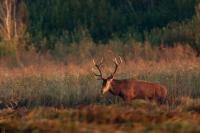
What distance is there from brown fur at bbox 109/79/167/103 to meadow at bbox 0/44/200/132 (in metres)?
0.29

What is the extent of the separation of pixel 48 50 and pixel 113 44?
3.51 meters

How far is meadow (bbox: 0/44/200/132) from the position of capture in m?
11.5

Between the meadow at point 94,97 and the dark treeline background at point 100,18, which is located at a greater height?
the dark treeline background at point 100,18

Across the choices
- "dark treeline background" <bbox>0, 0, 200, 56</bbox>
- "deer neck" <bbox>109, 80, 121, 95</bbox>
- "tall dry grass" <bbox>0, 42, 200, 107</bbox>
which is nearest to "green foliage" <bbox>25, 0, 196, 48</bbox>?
"dark treeline background" <bbox>0, 0, 200, 56</bbox>

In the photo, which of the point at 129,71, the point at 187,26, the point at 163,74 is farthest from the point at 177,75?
the point at 187,26

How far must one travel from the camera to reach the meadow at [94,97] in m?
11.5

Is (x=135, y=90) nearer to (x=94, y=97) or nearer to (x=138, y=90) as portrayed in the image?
(x=138, y=90)

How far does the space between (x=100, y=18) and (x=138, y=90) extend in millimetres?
19692

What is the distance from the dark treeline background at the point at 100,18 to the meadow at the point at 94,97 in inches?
145

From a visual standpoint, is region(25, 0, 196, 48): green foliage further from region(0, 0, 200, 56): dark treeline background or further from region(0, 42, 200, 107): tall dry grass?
region(0, 42, 200, 107): tall dry grass

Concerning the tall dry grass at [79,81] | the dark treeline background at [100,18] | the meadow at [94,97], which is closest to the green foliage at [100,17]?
the dark treeline background at [100,18]

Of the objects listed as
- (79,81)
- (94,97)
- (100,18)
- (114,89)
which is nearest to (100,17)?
(100,18)

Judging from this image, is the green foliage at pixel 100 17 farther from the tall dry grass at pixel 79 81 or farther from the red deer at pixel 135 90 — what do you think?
the red deer at pixel 135 90

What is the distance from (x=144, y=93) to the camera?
17.4 meters
